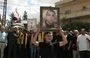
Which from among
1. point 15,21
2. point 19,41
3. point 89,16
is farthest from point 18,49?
point 89,16

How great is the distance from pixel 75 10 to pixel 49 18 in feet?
154

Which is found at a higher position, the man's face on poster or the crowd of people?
the man's face on poster

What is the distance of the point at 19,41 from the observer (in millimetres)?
17719

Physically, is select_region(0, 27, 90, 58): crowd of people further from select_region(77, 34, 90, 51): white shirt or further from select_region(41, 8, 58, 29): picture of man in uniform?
select_region(41, 8, 58, 29): picture of man in uniform

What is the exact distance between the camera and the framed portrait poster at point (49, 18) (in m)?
11.9

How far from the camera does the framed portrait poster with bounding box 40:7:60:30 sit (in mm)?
11879

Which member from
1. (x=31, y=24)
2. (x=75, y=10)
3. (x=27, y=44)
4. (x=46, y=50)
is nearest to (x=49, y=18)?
(x=46, y=50)

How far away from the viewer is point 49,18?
1194cm

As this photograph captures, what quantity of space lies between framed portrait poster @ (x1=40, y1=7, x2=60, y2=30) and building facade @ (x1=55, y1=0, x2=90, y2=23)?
40802 millimetres

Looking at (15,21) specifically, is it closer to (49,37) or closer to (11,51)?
(11,51)

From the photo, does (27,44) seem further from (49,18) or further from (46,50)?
(46,50)

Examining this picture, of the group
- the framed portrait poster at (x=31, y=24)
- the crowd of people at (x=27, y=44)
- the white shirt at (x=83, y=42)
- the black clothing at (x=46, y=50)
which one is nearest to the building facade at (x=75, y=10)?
the framed portrait poster at (x=31, y=24)

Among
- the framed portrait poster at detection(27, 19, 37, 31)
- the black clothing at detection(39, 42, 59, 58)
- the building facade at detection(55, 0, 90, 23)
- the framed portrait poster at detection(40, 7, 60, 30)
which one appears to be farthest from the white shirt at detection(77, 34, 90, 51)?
the building facade at detection(55, 0, 90, 23)

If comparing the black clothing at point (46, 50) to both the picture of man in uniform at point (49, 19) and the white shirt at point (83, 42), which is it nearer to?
the picture of man in uniform at point (49, 19)
